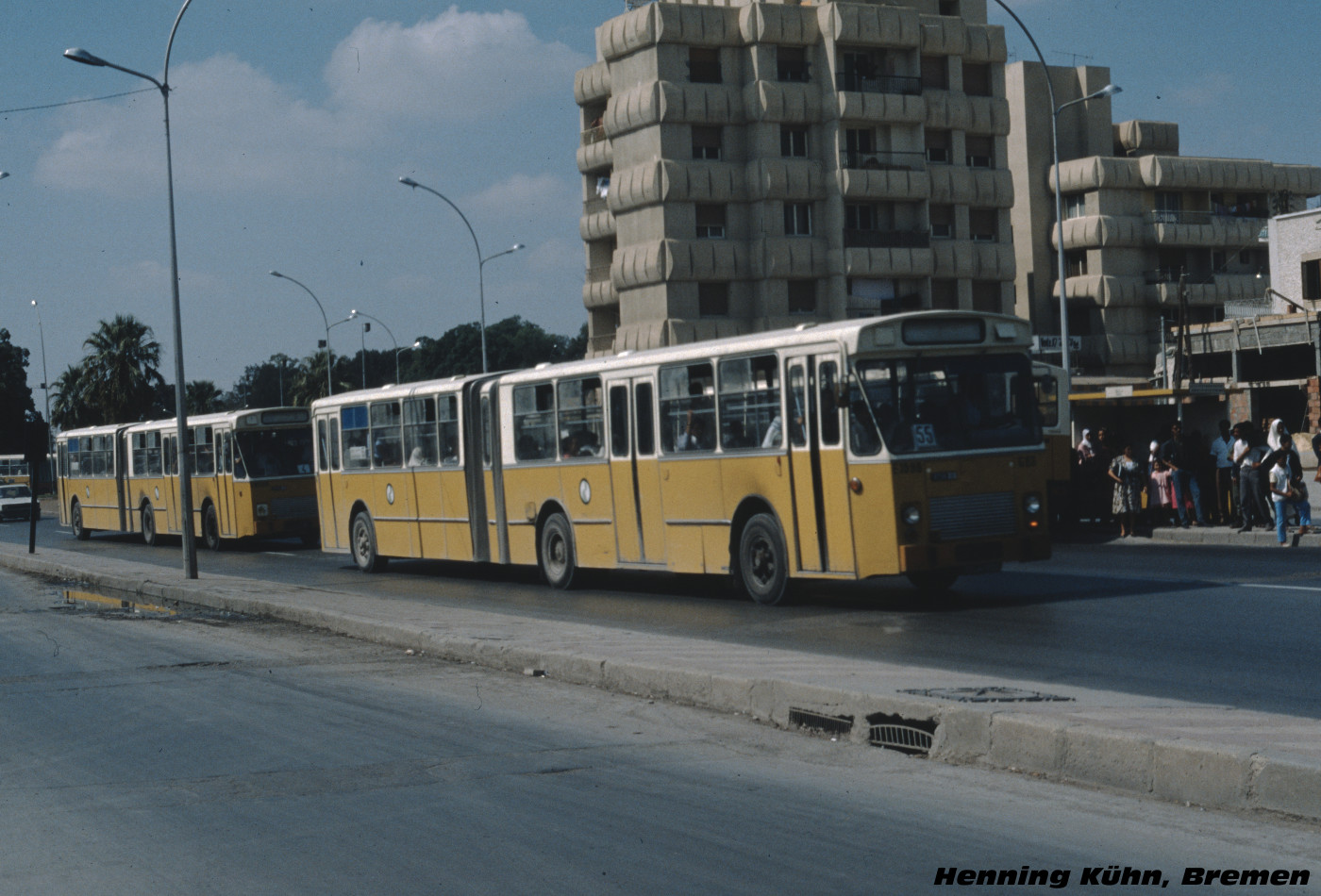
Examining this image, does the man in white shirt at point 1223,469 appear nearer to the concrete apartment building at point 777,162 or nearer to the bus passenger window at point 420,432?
the bus passenger window at point 420,432

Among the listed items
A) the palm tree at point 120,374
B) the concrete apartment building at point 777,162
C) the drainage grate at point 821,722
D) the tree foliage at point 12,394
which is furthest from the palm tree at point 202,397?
the drainage grate at point 821,722

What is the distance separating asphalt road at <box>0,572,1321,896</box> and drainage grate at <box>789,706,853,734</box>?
17cm

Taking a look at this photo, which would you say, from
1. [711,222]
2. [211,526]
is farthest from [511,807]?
[711,222]

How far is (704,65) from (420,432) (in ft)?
131

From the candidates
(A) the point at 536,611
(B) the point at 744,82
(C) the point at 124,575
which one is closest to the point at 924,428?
(A) the point at 536,611

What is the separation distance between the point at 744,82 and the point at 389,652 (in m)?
48.8

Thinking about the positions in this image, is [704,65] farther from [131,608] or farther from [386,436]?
[131,608]

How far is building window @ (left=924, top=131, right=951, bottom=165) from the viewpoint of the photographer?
203 feet

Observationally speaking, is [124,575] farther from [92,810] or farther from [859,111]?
[859,111]

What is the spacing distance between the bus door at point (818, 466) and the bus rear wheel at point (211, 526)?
2065 cm

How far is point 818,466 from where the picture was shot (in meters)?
14.1

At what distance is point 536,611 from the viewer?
15.8 meters

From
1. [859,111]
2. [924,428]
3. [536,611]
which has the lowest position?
[536,611]

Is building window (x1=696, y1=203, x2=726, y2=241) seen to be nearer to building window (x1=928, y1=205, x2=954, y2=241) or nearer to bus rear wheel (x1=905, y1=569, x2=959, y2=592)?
building window (x1=928, y1=205, x2=954, y2=241)
